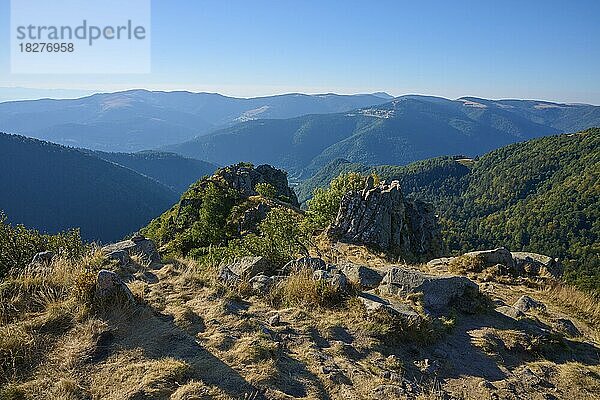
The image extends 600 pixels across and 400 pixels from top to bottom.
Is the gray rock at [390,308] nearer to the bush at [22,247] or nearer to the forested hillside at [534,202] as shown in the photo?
the bush at [22,247]

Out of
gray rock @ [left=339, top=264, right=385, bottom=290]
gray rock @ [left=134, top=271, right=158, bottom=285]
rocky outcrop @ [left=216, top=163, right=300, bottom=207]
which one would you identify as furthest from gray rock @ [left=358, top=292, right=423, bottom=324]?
rocky outcrop @ [left=216, top=163, right=300, bottom=207]

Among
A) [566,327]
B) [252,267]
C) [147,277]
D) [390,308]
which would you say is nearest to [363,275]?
[390,308]

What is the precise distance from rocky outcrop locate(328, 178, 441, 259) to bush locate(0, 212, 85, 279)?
14403 mm

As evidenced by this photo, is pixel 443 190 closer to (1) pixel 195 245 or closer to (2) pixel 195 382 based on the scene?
(1) pixel 195 245

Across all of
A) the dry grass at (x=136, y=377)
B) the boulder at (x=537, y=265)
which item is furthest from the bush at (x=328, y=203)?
the dry grass at (x=136, y=377)

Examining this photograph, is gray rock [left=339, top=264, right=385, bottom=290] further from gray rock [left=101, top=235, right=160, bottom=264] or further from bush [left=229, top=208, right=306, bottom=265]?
gray rock [left=101, top=235, right=160, bottom=264]

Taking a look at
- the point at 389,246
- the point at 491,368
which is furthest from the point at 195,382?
the point at 389,246

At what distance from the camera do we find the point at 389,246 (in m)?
23.2

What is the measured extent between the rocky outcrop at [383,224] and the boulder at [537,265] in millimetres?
6952

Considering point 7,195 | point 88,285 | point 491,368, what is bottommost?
point 7,195

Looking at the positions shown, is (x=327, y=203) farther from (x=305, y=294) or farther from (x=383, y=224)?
(x=305, y=294)

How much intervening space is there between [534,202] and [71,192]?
195 m

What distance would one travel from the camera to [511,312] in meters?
9.59

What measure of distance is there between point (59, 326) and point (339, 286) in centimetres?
585
